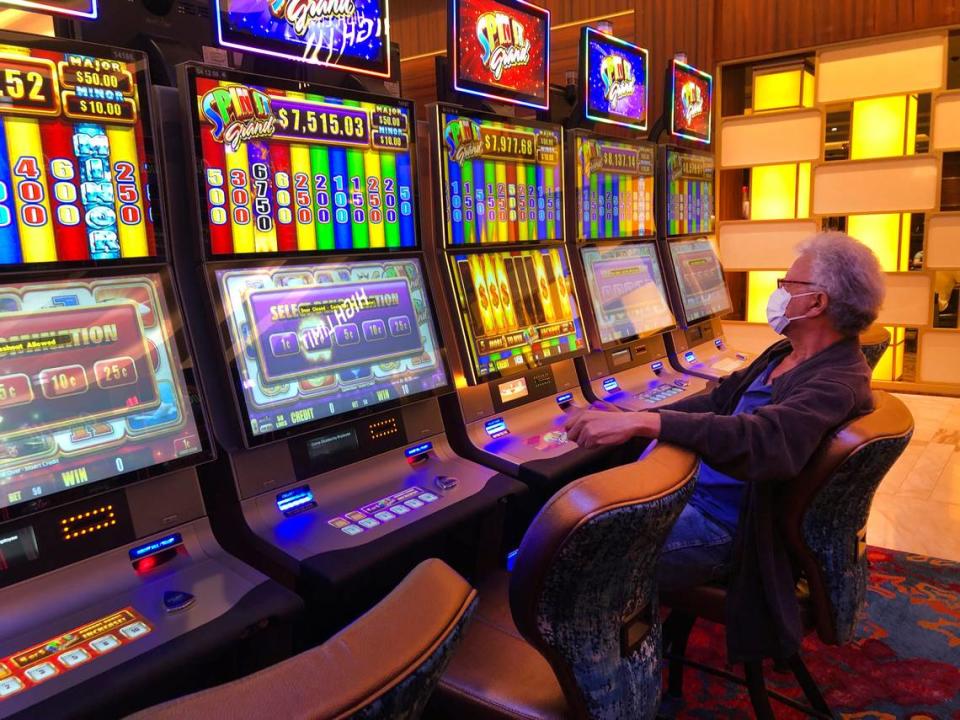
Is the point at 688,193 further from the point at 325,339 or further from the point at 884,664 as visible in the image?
the point at 325,339

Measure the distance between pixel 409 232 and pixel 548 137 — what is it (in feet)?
3.19

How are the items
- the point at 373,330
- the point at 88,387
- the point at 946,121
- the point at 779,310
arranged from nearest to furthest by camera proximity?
1. the point at 88,387
2. the point at 373,330
3. the point at 779,310
4. the point at 946,121

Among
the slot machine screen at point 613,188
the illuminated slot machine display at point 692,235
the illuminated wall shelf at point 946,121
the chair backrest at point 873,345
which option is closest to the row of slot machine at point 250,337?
the slot machine screen at point 613,188

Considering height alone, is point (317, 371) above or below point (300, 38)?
below

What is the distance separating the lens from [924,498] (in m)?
4.05

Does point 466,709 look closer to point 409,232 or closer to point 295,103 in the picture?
point 409,232

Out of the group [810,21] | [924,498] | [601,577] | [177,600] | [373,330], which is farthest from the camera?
[810,21]

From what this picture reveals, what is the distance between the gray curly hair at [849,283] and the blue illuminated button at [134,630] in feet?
5.96

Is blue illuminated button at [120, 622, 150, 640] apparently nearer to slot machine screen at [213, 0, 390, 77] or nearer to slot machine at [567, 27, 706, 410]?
slot machine screen at [213, 0, 390, 77]

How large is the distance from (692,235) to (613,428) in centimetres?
276

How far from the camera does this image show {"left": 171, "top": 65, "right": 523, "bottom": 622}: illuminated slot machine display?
177 centimetres

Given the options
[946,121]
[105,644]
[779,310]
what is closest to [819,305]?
[779,310]

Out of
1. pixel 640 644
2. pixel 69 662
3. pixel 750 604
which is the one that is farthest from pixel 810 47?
pixel 69 662

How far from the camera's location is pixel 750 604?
182 centimetres
